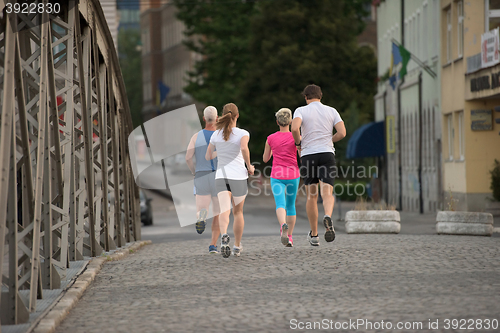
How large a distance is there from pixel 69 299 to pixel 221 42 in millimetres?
43362

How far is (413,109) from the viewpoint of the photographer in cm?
3319

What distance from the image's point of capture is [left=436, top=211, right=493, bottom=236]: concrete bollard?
49.9 ft

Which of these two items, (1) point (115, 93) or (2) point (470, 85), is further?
(2) point (470, 85)

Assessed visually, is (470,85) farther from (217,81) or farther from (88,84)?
(217,81)

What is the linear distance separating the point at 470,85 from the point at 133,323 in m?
19.6

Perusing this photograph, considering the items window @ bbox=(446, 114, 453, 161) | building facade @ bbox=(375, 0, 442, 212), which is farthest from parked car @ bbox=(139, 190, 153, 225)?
window @ bbox=(446, 114, 453, 161)

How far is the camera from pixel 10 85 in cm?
629

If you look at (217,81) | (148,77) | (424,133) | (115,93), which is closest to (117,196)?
(115,93)

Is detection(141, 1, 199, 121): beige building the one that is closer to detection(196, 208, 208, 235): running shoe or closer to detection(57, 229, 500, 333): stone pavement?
detection(196, 208, 208, 235): running shoe

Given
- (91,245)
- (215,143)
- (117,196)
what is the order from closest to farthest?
(215,143)
(91,245)
(117,196)

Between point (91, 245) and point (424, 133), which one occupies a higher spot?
point (424, 133)

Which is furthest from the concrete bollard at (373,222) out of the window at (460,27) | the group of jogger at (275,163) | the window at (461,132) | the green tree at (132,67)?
the green tree at (132,67)

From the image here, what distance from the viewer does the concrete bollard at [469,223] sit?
1521cm

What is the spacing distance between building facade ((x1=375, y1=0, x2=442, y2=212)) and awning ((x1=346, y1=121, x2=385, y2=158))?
2.32ft
